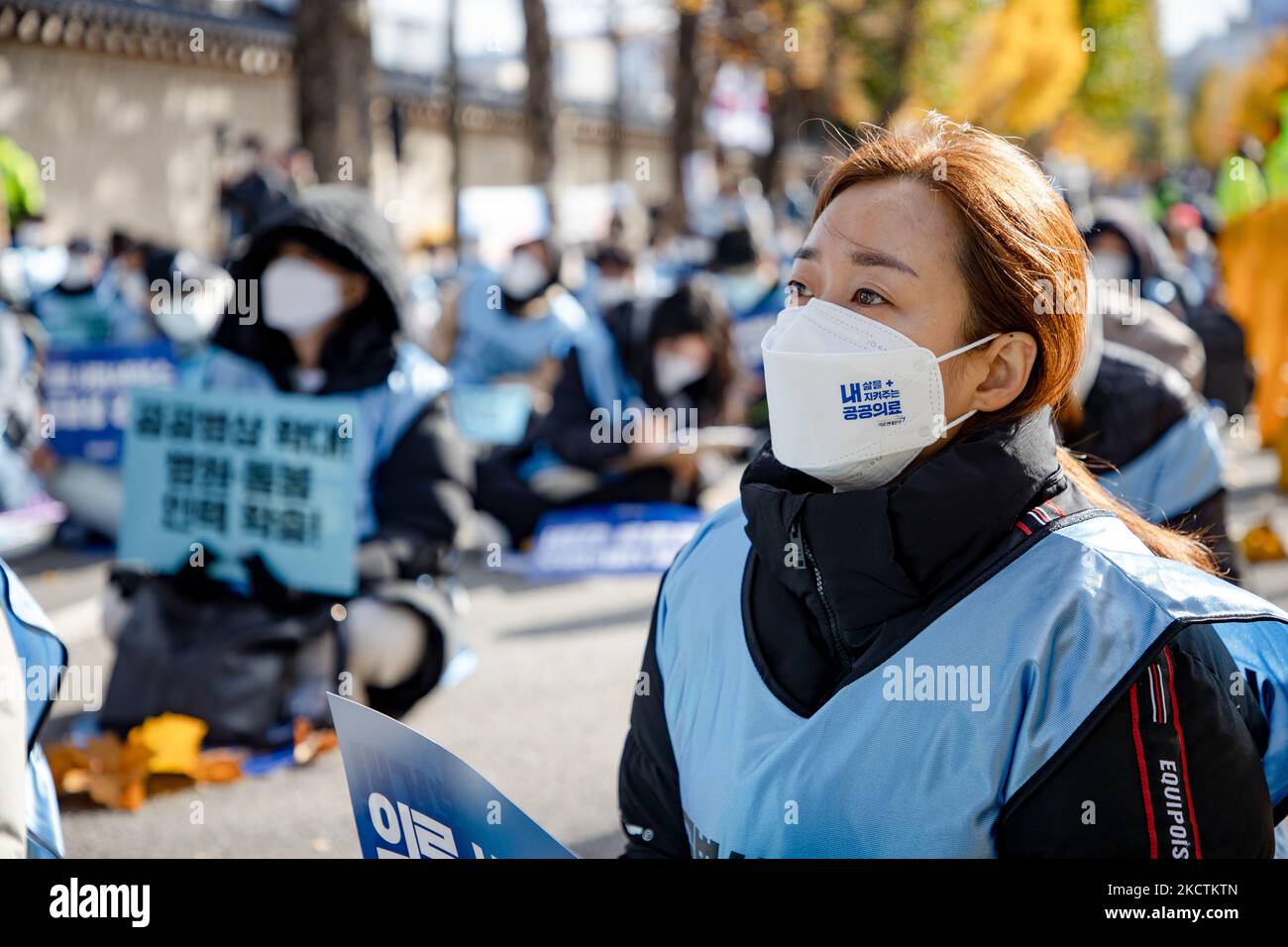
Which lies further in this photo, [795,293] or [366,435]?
[366,435]

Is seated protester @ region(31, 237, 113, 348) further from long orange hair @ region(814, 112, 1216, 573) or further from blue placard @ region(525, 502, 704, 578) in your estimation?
long orange hair @ region(814, 112, 1216, 573)

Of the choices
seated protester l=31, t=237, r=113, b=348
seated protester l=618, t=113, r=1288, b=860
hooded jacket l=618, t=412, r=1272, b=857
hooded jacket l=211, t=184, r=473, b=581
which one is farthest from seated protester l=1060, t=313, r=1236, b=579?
seated protester l=31, t=237, r=113, b=348

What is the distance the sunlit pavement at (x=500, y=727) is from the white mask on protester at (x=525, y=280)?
3.07m

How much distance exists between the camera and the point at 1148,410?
3.54 m

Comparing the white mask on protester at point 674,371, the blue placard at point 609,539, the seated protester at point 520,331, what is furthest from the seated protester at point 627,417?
the seated protester at point 520,331

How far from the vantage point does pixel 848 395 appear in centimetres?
195

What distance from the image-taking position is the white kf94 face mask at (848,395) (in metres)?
1.88

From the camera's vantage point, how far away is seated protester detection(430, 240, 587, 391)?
988 cm

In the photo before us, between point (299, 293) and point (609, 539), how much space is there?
10.3 feet

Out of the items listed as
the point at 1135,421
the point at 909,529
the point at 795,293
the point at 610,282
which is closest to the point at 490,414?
the point at 610,282

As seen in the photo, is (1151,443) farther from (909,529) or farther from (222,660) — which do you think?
(222,660)

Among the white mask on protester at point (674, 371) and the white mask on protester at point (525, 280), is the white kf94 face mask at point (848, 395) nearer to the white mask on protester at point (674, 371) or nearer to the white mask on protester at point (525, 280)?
the white mask on protester at point (674, 371)

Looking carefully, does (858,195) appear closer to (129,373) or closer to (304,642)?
(304,642)

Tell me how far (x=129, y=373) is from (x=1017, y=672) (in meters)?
7.27
